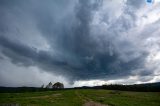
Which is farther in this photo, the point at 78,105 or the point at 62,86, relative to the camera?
the point at 62,86

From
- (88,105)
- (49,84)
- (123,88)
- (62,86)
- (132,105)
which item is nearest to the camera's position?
(88,105)

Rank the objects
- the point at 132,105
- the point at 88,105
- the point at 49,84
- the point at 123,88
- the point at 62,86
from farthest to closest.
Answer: the point at 49,84 → the point at 62,86 → the point at 123,88 → the point at 132,105 → the point at 88,105

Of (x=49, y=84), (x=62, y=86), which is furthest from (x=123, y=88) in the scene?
(x=49, y=84)

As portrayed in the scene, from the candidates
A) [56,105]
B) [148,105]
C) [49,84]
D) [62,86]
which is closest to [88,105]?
[56,105]

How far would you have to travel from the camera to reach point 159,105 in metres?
54.2

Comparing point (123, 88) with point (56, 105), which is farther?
point (123, 88)

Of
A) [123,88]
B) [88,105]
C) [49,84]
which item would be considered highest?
[49,84]

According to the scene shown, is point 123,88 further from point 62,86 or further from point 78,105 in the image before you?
point 78,105

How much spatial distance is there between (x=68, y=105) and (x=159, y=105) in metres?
22.8

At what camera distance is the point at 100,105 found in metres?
50.1

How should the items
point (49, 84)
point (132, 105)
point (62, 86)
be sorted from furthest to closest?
point (49, 84) < point (62, 86) < point (132, 105)

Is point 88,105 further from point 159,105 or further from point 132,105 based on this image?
point 159,105

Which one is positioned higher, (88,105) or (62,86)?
(62,86)

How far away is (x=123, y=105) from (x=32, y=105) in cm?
2160
